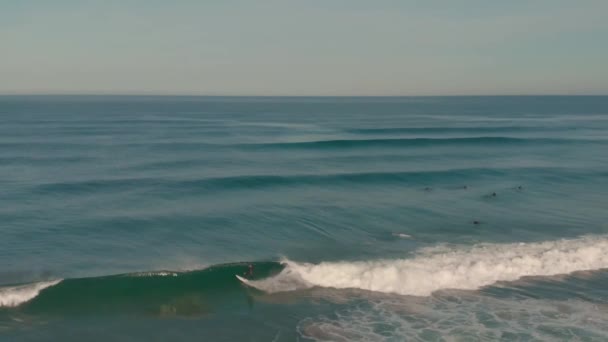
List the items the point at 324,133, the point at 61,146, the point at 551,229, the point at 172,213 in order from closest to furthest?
the point at 551,229, the point at 172,213, the point at 61,146, the point at 324,133

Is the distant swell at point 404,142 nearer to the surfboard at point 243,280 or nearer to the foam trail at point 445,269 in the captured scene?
the foam trail at point 445,269

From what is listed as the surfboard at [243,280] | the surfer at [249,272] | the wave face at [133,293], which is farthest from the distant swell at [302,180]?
the surfboard at [243,280]

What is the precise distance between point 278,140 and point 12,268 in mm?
48202

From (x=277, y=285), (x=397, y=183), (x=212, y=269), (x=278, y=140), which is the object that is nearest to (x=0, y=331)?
(x=212, y=269)

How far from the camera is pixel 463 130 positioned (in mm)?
87000

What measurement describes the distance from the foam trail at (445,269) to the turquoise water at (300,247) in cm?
9

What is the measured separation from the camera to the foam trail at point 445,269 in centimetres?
2372

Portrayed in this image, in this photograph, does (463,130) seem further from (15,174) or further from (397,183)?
(15,174)

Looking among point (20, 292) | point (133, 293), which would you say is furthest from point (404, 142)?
point (20, 292)

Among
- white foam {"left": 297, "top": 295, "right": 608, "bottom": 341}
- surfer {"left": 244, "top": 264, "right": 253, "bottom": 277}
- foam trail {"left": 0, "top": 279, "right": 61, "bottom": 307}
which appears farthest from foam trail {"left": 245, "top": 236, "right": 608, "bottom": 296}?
foam trail {"left": 0, "top": 279, "right": 61, "bottom": 307}

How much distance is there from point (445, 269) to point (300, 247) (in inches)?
293

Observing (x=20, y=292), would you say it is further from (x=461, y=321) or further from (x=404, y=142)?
(x=404, y=142)

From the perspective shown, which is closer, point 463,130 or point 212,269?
point 212,269

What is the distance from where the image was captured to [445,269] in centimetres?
2492
